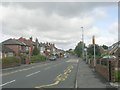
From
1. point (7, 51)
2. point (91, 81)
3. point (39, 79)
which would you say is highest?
point (7, 51)

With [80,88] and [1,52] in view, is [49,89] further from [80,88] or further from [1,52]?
[1,52]

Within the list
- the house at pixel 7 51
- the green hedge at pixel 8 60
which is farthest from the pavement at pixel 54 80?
the house at pixel 7 51

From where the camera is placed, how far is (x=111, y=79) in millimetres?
18969

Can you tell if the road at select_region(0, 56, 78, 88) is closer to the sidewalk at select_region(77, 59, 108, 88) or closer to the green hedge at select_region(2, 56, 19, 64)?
the sidewalk at select_region(77, 59, 108, 88)

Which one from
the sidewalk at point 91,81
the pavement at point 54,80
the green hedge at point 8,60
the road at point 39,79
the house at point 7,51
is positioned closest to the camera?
the sidewalk at point 91,81

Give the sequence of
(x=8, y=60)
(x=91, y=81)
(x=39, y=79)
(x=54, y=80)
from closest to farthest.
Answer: (x=91, y=81), (x=54, y=80), (x=39, y=79), (x=8, y=60)

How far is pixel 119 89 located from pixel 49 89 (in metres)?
3.53

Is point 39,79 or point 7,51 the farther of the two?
point 7,51

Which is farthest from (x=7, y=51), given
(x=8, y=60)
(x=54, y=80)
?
(x=54, y=80)

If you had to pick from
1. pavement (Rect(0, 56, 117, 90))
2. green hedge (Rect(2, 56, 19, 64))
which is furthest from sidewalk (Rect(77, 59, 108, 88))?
green hedge (Rect(2, 56, 19, 64))

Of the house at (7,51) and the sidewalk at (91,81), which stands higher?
the house at (7,51)

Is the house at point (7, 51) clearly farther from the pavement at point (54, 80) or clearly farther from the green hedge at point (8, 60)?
A: the pavement at point (54, 80)

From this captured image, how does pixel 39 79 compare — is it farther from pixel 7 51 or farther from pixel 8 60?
pixel 7 51

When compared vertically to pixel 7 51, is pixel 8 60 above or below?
below
